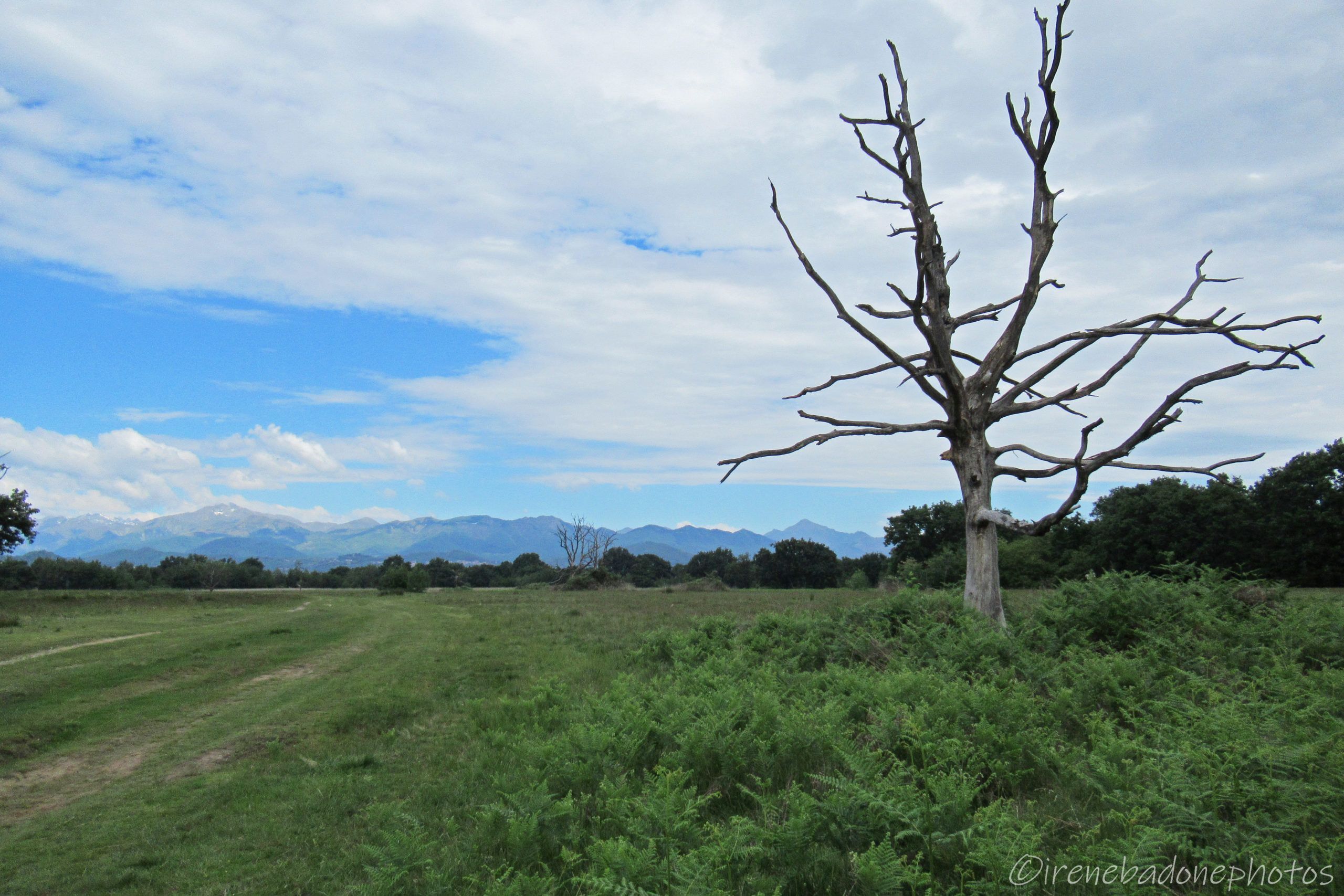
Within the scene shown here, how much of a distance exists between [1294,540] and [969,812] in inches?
1983

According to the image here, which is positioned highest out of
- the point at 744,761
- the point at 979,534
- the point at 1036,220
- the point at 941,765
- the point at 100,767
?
the point at 1036,220

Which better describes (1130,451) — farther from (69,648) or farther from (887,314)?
(69,648)

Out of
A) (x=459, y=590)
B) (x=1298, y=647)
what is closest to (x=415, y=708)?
(x=1298, y=647)

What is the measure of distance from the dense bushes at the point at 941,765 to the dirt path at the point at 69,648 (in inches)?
593

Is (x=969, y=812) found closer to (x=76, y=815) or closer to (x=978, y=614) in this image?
(x=978, y=614)

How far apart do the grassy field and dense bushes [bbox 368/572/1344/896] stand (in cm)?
111

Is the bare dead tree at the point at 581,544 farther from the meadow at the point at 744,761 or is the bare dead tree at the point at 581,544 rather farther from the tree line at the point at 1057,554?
the meadow at the point at 744,761

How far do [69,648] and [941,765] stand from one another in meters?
24.8

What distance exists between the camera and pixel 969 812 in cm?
545

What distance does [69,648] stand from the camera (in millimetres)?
20031

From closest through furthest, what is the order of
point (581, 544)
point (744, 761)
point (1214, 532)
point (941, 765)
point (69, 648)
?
point (941, 765), point (744, 761), point (69, 648), point (1214, 532), point (581, 544)

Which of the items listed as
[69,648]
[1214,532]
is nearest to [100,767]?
[69,648]

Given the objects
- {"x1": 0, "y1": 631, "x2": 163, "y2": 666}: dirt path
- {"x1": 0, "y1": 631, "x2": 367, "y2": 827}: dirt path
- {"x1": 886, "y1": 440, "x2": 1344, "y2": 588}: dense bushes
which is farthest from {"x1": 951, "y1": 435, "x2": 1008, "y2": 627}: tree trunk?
{"x1": 886, "y1": 440, "x2": 1344, "y2": 588}: dense bushes

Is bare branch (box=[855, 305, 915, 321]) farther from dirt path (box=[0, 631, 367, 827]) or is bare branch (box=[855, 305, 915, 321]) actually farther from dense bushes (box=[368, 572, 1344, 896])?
dirt path (box=[0, 631, 367, 827])
